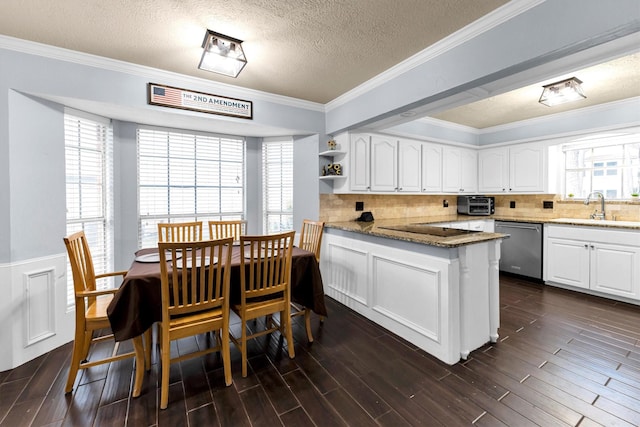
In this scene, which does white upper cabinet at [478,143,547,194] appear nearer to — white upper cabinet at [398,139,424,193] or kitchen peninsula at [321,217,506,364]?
white upper cabinet at [398,139,424,193]

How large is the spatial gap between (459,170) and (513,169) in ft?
2.65

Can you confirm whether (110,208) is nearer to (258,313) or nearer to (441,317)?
(258,313)

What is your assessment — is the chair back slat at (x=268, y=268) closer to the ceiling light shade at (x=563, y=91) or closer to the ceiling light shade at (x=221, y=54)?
the ceiling light shade at (x=221, y=54)

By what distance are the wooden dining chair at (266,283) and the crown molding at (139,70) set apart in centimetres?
Result: 187

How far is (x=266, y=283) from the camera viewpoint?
85.5 inches

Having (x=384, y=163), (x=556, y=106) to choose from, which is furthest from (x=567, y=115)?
(x=384, y=163)

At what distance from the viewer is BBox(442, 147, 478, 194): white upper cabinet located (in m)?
4.55

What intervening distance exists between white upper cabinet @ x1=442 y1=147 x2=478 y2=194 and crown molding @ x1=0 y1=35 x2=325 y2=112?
2.47m

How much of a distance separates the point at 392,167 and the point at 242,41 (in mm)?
2456

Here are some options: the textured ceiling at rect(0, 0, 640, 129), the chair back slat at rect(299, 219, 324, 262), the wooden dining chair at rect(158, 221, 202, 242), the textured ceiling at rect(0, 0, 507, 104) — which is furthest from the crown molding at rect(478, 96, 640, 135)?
the wooden dining chair at rect(158, 221, 202, 242)

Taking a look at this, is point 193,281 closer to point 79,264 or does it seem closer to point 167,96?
point 79,264

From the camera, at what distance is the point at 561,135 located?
13.0ft

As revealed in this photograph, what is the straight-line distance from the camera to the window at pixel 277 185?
3.92m

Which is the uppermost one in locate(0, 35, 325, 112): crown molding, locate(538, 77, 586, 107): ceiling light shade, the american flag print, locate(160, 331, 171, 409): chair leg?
locate(0, 35, 325, 112): crown molding
